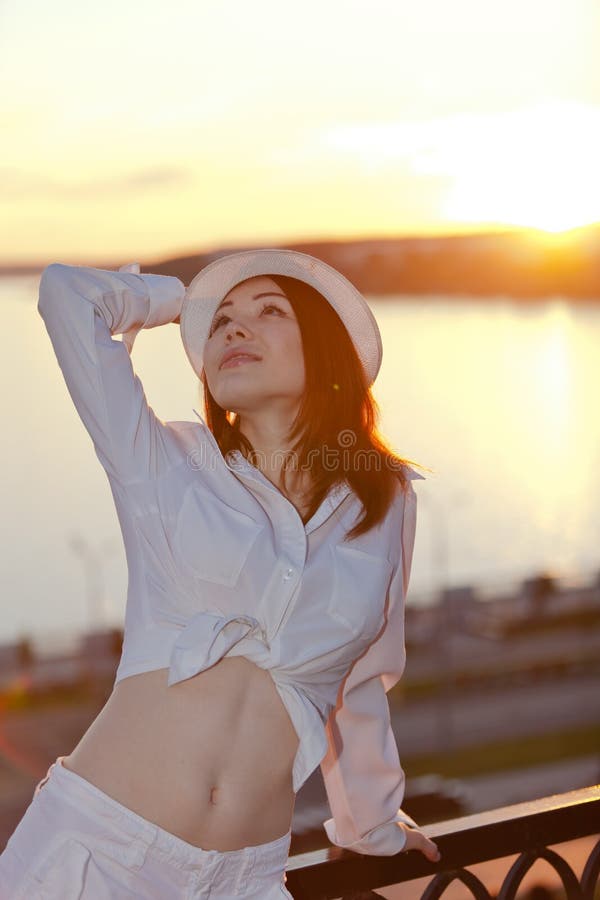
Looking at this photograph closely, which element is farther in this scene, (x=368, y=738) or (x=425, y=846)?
(x=368, y=738)

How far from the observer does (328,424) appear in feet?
9.37

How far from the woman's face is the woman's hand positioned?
3.39 ft

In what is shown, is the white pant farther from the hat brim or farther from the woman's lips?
the hat brim

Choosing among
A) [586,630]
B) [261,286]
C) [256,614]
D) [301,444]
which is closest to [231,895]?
[256,614]

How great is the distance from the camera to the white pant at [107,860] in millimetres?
2223

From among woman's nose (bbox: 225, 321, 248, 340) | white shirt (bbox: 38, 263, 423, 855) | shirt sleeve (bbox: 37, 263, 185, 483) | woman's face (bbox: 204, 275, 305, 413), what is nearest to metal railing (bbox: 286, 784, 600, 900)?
white shirt (bbox: 38, 263, 423, 855)

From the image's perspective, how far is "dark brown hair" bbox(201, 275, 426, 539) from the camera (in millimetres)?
2760

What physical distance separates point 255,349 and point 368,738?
0.95 metres

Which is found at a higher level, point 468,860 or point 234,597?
point 234,597

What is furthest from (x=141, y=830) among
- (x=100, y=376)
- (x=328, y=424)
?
(x=328, y=424)

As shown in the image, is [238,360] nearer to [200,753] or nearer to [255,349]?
[255,349]

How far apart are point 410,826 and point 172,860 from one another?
1.83ft

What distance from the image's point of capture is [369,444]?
2934 millimetres

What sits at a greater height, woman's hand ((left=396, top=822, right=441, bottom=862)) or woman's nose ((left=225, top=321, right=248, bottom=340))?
woman's nose ((left=225, top=321, right=248, bottom=340))
